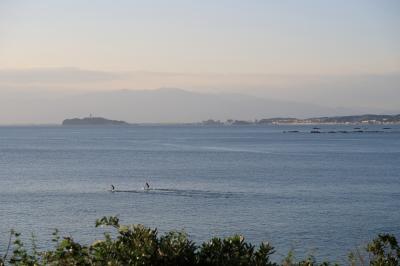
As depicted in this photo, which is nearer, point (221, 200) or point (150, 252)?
point (150, 252)

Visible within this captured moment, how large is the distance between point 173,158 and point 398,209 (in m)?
58.0

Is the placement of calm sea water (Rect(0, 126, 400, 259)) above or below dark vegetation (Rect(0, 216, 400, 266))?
below

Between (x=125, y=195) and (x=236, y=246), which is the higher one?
(x=236, y=246)

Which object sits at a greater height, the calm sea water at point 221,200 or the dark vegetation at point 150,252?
the dark vegetation at point 150,252

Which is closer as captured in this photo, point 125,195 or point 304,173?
point 125,195

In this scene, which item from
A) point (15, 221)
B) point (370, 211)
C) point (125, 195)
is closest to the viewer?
point (15, 221)

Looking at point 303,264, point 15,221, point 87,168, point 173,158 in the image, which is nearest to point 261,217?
point 15,221

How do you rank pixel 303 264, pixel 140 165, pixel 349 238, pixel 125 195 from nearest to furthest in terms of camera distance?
1. pixel 303 264
2. pixel 349 238
3. pixel 125 195
4. pixel 140 165

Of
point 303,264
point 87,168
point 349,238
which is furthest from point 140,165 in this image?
point 303,264

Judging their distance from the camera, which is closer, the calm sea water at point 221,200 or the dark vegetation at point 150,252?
the dark vegetation at point 150,252

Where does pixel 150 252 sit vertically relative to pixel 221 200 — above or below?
above

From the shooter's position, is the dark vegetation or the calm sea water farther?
the calm sea water

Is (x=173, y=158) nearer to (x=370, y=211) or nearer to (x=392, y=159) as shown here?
(x=392, y=159)

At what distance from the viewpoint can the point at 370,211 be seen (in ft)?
136
